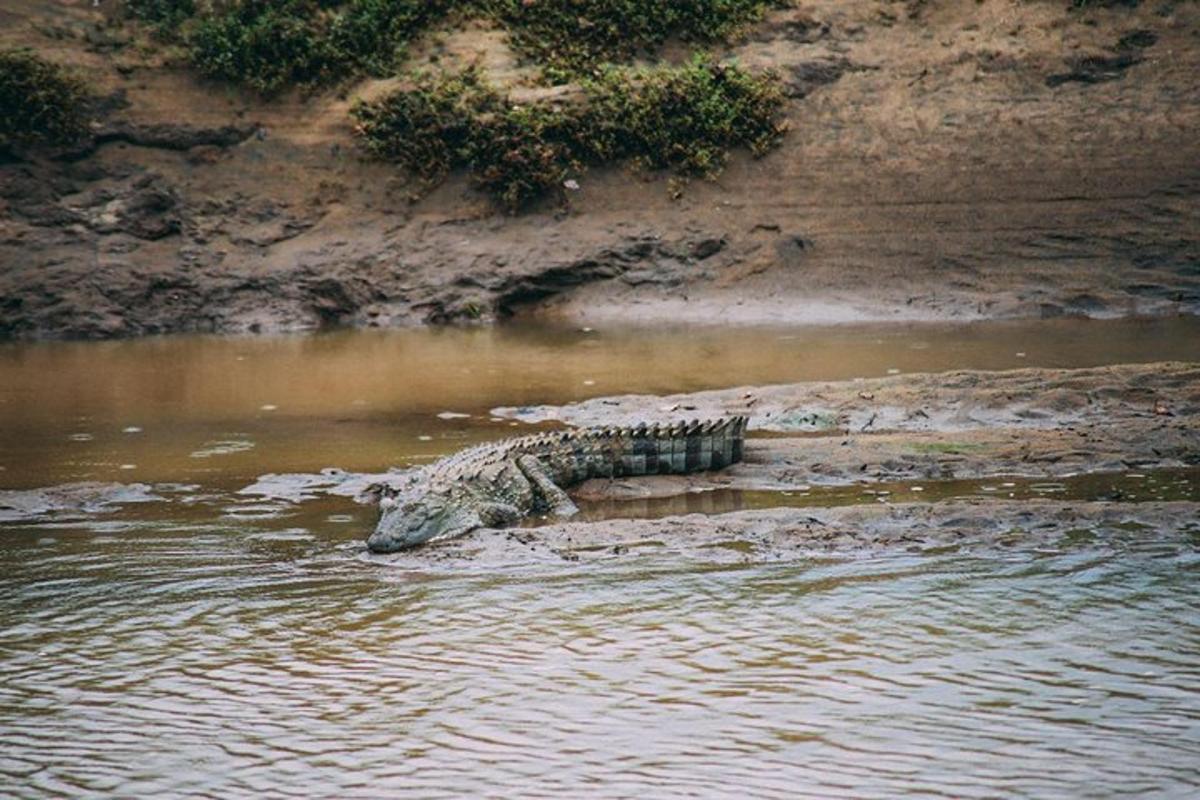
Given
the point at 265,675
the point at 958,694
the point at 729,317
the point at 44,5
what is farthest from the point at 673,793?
the point at 44,5

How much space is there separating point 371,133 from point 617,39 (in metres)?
3.49

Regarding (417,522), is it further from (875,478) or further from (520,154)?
(520,154)

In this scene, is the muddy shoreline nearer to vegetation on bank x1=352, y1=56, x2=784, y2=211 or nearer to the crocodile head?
the crocodile head

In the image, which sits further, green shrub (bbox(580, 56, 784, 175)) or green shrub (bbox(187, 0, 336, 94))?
green shrub (bbox(187, 0, 336, 94))

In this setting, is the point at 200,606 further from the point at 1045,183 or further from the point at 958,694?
the point at 1045,183

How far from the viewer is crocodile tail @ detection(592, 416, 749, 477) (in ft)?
30.6

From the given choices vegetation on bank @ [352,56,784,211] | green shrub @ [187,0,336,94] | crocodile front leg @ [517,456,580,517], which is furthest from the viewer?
green shrub @ [187,0,336,94]

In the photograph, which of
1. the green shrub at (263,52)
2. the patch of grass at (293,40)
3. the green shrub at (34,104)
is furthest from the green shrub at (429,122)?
the green shrub at (34,104)

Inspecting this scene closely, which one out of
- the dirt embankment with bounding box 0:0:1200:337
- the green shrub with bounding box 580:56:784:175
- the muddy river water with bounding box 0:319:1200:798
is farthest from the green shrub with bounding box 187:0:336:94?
the muddy river water with bounding box 0:319:1200:798

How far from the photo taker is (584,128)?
64.4ft

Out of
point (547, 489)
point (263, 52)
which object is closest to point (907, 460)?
point (547, 489)

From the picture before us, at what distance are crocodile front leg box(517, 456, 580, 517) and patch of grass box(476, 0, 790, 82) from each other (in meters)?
12.7

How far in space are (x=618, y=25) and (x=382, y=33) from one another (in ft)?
10.3

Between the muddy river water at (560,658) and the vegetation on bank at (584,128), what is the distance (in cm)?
1006
